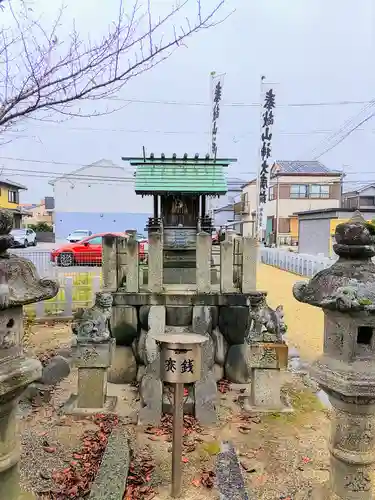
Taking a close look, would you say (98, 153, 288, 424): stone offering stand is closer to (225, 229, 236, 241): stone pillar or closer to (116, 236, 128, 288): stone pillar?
(116, 236, 128, 288): stone pillar

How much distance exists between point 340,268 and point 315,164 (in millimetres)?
43047

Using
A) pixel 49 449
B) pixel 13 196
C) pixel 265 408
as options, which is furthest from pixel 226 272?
pixel 13 196

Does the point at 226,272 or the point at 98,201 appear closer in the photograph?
the point at 226,272

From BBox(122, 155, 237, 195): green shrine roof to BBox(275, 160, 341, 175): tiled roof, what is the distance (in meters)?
31.6

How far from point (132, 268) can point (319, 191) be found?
36391 millimetres

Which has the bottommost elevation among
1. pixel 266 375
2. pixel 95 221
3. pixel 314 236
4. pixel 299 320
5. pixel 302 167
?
pixel 299 320

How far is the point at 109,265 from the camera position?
7031 mm

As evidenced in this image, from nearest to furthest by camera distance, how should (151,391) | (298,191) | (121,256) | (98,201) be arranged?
(151,391), (121,256), (98,201), (298,191)

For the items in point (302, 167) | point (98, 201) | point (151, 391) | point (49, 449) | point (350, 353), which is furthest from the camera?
point (302, 167)

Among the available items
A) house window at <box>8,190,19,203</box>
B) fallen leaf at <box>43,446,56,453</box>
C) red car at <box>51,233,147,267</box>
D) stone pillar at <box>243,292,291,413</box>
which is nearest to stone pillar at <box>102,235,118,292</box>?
stone pillar at <box>243,292,291,413</box>

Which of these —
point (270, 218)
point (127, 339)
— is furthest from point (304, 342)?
Result: point (270, 218)

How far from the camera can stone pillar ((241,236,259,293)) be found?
700cm

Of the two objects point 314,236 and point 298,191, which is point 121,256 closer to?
point 314,236

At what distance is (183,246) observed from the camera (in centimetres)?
1005
